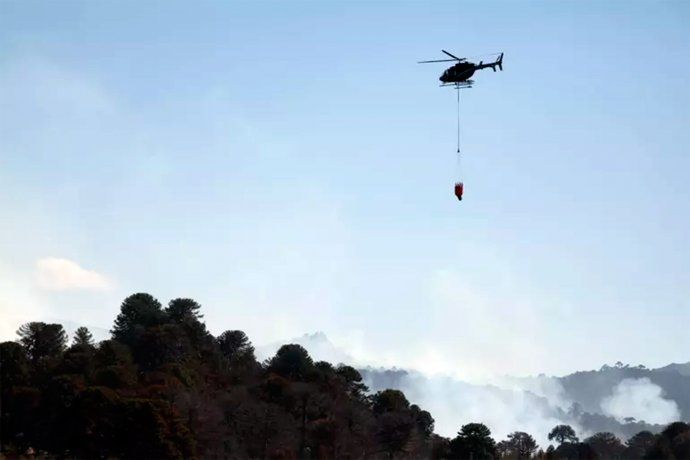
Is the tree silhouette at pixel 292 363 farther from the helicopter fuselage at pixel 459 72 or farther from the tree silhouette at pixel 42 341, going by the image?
the helicopter fuselage at pixel 459 72

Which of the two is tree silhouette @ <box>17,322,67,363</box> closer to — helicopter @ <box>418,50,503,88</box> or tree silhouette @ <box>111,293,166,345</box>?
tree silhouette @ <box>111,293,166,345</box>

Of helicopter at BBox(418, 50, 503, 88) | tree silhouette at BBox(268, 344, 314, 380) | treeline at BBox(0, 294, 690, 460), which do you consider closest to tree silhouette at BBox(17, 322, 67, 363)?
treeline at BBox(0, 294, 690, 460)

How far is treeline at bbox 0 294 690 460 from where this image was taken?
10006cm

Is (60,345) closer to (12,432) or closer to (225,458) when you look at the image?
(12,432)

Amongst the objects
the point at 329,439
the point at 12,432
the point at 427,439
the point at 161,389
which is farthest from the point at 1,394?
the point at 427,439

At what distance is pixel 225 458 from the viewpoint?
4247 inches

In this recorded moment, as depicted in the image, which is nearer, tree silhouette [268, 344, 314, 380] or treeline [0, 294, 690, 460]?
treeline [0, 294, 690, 460]

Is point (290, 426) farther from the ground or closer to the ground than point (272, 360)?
closer to the ground

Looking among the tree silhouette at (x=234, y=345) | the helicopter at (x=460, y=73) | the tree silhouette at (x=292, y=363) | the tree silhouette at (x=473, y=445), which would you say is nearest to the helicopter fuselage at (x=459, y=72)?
the helicopter at (x=460, y=73)

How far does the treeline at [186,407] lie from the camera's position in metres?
100

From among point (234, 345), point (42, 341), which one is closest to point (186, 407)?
point (42, 341)

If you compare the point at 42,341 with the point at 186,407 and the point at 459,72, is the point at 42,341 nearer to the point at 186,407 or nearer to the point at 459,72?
the point at 186,407

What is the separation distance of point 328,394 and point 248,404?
854 inches

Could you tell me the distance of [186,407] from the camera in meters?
110
